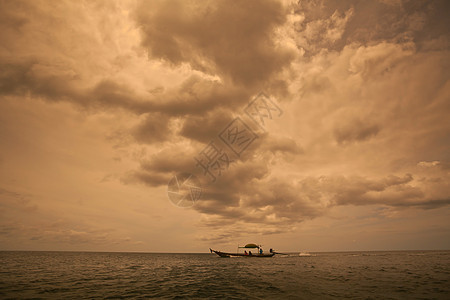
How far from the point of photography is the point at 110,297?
810 inches

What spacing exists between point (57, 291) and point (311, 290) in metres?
25.5

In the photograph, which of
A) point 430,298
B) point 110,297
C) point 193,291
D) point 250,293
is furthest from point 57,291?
point 430,298

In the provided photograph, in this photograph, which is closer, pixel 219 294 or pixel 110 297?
pixel 110 297

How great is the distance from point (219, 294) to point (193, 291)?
122 inches

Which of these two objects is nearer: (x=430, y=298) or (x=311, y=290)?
(x=430, y=298)

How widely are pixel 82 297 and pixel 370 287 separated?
1142 inches

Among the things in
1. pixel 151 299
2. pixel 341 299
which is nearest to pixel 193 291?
pixel 151 299

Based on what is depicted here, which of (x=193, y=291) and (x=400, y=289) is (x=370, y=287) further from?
(x=193, y=291)

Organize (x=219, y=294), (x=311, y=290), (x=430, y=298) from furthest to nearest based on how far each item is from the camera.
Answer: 1. (x=311, y=290)
2. (x=219, y=294)
3. (x=430, y=298)

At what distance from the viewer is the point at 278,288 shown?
25.1 meters

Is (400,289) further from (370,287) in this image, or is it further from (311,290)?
(311,290)

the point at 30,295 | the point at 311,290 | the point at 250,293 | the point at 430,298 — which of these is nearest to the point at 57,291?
the point at 30,295

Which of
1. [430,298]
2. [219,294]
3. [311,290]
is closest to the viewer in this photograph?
[430,298]

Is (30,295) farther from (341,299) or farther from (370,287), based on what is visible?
(370,287)
